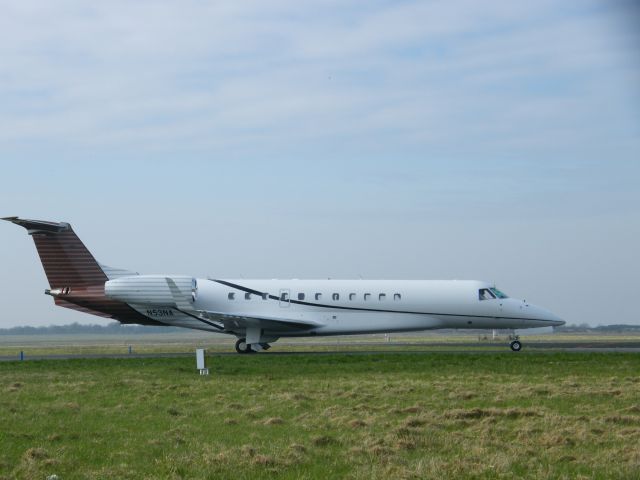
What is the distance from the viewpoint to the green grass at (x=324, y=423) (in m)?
11.0

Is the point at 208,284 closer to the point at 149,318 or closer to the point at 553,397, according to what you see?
the point at 149,318

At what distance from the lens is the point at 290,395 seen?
1861cm

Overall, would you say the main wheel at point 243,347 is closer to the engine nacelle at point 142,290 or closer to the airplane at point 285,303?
the airplane at point 285,303

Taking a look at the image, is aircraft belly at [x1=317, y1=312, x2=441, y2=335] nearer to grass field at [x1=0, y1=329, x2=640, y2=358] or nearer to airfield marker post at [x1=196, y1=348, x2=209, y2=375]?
grass field at [x1=0, y1=329, x2=640, y2=358]

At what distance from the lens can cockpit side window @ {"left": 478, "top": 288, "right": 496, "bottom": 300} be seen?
38156 millimetres

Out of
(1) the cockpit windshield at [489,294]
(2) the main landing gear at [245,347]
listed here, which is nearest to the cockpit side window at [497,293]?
(1) the cockpit windshield at [489,294]

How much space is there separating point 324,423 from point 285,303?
76.8 ft

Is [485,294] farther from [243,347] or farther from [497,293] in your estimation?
[243,347]

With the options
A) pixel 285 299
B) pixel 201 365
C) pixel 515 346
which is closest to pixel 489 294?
pixel 515 346

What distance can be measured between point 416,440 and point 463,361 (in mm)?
16187

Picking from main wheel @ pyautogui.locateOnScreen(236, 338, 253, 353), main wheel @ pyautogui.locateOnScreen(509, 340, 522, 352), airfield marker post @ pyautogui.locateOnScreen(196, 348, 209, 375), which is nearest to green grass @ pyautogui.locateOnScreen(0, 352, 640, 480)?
airfield marker post @ pyautogui.locateOnScreen(196, 348, 209, 375)

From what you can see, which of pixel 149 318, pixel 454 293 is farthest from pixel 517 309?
pixel 149 318

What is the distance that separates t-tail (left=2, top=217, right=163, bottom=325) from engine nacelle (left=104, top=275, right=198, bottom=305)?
2.99 ft

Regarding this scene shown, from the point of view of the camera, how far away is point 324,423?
14.8 meters
